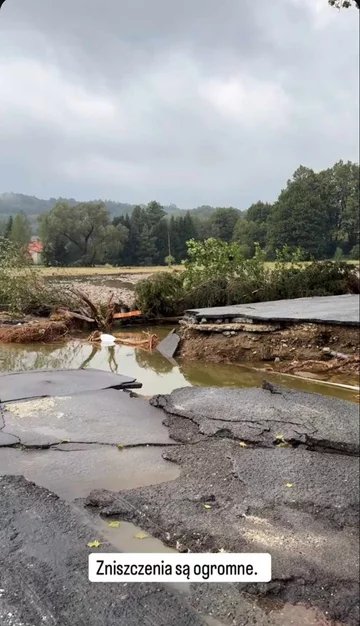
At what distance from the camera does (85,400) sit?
191 inches

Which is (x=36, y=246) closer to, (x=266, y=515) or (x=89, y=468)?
(x=266, y=515)

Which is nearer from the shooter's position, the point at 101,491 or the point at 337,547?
the point at 337,547

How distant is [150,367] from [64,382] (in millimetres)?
2341

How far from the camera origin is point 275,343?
8.00m

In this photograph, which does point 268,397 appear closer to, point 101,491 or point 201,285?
point 101,491

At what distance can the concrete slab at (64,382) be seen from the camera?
477 cm

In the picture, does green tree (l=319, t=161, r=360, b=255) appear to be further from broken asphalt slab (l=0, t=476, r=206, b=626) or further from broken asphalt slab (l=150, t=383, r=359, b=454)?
broken asphalt slab (l=150, t=383, r=359, b=454)

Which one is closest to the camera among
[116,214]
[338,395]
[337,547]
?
[116,214]

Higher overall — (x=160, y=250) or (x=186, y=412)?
(x=160, y=250)

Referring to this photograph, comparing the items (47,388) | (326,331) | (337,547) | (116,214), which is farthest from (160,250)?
(326,331)

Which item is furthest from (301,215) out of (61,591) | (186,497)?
(186,497)

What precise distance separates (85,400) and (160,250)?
348 cm

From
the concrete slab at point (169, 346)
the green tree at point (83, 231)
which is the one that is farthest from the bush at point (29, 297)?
the green tree at point (83, 231)

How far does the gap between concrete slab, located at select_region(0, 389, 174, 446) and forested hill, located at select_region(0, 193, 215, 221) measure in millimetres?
2259
